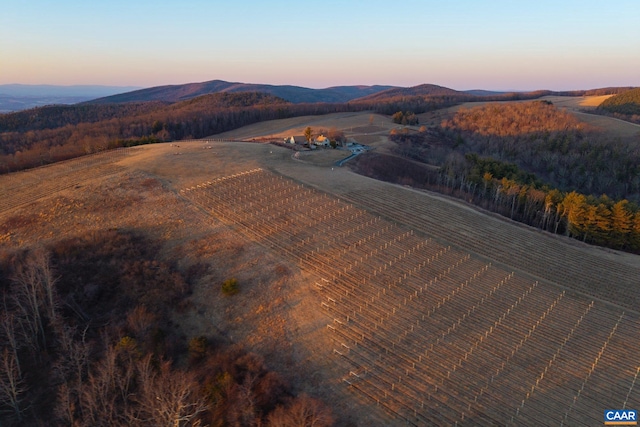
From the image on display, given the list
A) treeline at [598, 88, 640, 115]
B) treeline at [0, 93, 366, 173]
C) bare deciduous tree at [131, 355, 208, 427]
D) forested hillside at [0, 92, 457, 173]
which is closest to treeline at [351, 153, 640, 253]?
bare deciduous tree at [131, 355, 208, 427]

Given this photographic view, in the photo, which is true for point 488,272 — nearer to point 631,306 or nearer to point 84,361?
point 631,306

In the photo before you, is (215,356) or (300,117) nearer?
(215,356)

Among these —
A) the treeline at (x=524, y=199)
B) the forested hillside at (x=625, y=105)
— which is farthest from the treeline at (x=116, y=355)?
the forested hillside at (x=625, y=105)

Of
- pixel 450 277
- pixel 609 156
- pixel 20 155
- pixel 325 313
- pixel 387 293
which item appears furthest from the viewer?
pixel 609 156

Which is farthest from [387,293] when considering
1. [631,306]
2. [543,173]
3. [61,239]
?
[543,173]

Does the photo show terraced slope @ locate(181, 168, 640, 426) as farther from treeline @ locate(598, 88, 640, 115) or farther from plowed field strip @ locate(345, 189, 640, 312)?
treeline @ locate(598, 88, 640, 115)

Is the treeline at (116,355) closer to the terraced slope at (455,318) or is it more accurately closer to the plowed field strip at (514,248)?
the terraced slope at (455,318)

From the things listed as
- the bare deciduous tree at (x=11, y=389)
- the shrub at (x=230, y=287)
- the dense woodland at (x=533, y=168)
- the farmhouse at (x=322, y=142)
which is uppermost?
the farmhouse at (x=322, y=142)
